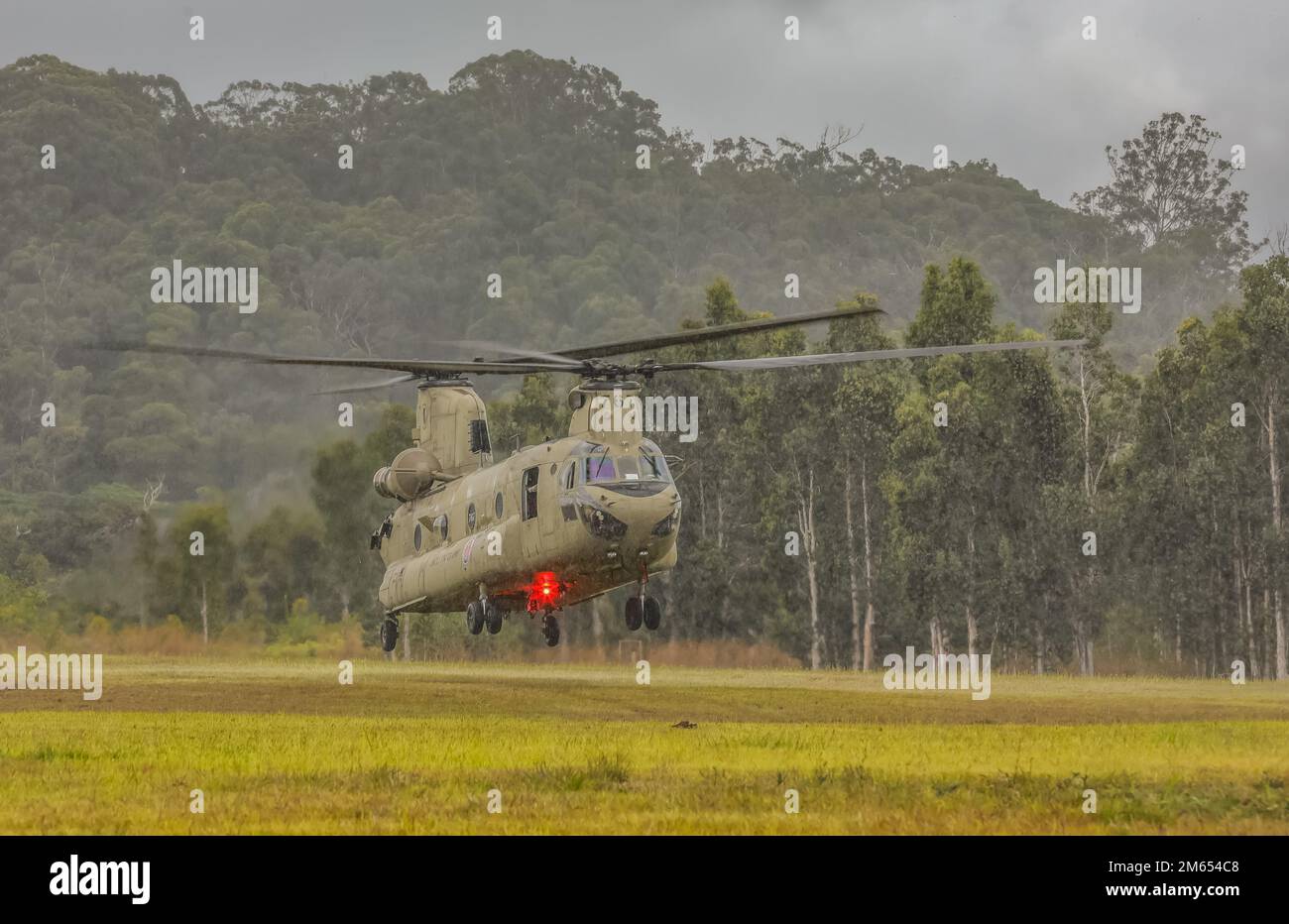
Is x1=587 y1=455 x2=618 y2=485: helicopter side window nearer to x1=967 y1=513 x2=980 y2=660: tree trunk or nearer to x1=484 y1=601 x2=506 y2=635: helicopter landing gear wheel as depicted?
x1=484 y1=601 x2=506 y2=635: helicopter landing gear wheel

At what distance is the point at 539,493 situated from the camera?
42.3m

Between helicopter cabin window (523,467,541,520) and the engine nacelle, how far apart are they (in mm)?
7508

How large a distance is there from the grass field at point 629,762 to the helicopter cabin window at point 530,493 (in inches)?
178

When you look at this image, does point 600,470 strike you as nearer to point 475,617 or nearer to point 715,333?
point 715,333

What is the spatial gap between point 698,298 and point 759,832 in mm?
173649

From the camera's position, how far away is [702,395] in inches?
3435

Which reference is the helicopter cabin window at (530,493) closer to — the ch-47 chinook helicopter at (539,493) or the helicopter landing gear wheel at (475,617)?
the ch-47 chinook helicopter at (539,493)

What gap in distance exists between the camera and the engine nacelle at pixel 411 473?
49.9 metres

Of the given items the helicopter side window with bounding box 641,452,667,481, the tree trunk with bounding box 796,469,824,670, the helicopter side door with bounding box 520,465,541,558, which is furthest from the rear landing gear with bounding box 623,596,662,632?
the tree trunk with bounding box 796,469,824,670

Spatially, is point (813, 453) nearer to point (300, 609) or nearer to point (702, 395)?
point (702, 395)

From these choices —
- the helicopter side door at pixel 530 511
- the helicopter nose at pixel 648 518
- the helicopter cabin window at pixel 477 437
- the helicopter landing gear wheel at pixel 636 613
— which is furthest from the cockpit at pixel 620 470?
the helicopter cabin window at pixel 477 437

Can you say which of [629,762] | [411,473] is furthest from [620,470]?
[629,762]
